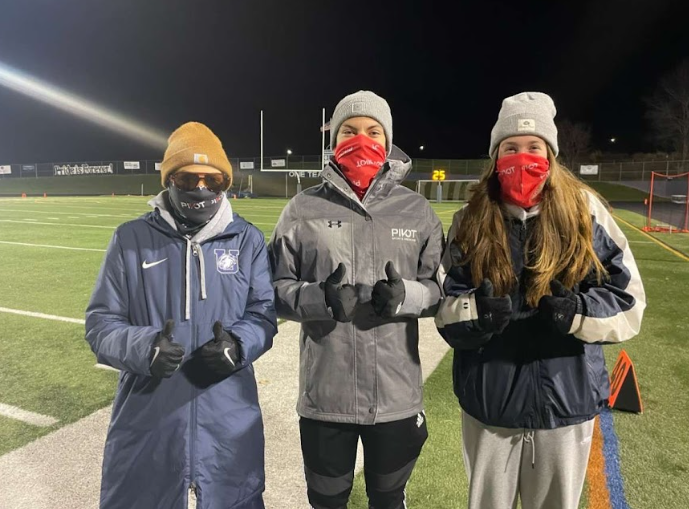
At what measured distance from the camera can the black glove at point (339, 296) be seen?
1.77 meters

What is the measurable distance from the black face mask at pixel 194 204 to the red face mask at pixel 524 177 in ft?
3.74

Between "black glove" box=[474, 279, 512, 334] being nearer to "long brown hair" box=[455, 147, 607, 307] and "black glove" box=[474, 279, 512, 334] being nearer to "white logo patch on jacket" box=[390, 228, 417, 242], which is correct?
"long brown hair" box=[455, 147, 607, 307]

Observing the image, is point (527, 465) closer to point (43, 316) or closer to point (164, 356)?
point (164, 356)

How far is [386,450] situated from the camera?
1.95 metres

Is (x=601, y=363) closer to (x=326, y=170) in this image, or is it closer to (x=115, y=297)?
(x=326, y=170)

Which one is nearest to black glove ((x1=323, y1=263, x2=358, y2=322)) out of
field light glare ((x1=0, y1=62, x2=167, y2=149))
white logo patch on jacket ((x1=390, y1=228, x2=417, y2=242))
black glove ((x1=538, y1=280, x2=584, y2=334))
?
white logo patch on jacket ((x1=390, y1=228, x2=417, y2=242))

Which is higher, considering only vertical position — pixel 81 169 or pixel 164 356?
pixel 81 169

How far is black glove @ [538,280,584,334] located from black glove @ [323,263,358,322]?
2.22 ft

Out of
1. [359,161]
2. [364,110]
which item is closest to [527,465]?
[359,161]

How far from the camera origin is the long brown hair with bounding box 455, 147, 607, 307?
1.80 metres

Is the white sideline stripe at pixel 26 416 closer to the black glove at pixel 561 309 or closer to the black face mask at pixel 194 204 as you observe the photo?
the black face mask at pixel 194 204

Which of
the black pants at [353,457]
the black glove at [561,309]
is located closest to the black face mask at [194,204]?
the black pants at [353,457]

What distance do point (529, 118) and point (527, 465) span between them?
1.33 metres

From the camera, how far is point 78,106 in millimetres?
69438
